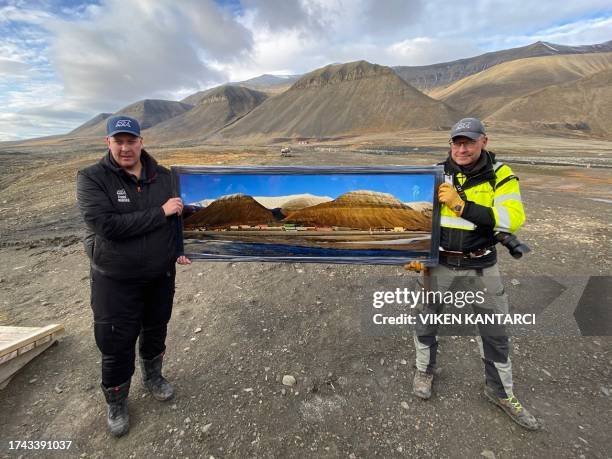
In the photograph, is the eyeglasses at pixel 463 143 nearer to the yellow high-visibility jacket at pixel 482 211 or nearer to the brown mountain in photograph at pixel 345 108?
the yellow high-visibility jacket at pixel 482 211

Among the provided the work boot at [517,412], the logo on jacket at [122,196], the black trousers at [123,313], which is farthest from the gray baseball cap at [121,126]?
the work boot at [517,412]

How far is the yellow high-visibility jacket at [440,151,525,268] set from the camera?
2.83 meters

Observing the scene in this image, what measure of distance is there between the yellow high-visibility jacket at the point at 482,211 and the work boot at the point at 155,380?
3.17 metres

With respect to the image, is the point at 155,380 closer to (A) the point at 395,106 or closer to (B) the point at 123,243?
(B) the point at 123,243

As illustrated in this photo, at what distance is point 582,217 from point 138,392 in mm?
12273

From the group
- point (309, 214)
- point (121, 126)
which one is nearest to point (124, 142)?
point (121, 126)

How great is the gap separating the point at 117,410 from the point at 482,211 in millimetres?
3784

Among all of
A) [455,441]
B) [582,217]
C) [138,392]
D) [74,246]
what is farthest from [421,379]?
[582,217]

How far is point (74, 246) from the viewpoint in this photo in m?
8.24

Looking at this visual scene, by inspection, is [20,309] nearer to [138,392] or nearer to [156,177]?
[138,392]

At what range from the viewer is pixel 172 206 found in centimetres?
303

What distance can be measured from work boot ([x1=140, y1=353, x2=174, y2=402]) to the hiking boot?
2578 mm

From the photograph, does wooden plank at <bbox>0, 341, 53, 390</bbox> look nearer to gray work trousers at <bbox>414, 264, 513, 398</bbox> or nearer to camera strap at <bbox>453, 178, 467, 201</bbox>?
gray work trousers at <bbox>414, 264, 513, 398</bbox>

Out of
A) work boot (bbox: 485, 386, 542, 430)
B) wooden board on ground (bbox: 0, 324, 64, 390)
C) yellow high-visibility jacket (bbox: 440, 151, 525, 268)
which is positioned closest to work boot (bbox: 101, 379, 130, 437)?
wooden board on ground (bbox: 0, 324, 64, 390)
